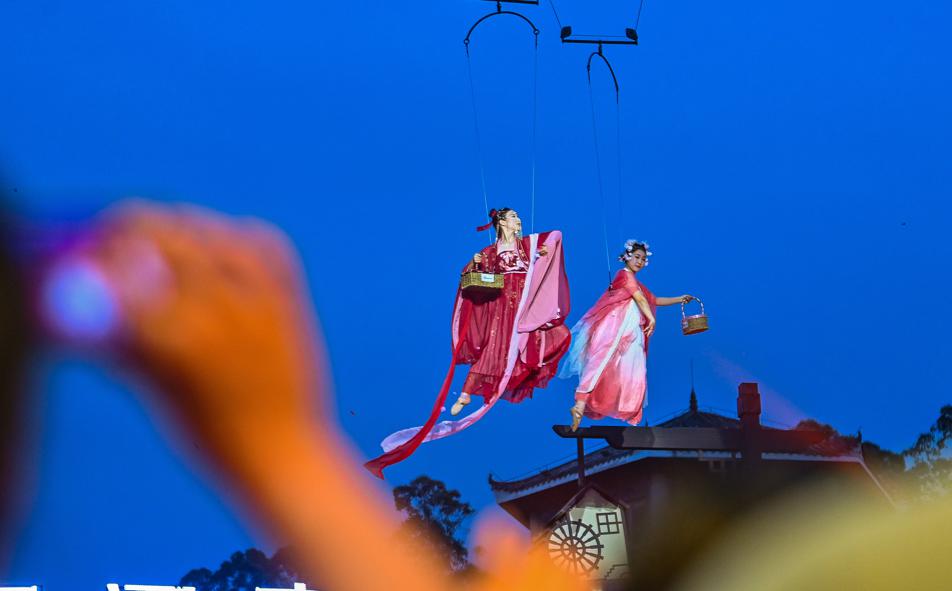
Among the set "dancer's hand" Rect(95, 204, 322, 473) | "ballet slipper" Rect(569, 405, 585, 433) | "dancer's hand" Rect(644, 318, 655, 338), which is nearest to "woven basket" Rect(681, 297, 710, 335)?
"dancer's hand" Rect(644, 318, 655, 338)

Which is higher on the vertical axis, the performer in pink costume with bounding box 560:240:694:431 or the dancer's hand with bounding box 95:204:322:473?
the dancer's hand with bounding box 95:204:322:473

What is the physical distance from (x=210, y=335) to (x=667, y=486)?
4288 mm

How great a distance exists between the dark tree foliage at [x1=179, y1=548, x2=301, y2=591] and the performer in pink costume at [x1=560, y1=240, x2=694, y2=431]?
438 cm

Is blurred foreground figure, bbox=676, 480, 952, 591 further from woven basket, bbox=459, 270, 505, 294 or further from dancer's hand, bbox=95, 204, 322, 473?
dancer's hand, bbox=95, 204, 322, 473

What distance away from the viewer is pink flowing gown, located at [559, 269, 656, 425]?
8742mm

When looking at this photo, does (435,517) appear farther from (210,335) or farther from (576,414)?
(576,414)

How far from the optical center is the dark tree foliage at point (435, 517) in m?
13.3

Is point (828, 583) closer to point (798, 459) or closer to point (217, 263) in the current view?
point (798, 459)

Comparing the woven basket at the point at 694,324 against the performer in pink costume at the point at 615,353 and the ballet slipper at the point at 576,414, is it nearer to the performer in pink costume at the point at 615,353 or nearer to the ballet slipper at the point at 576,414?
the performer in pink costume at the point at 615,353

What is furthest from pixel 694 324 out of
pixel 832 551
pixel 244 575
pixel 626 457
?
pixel 244 575

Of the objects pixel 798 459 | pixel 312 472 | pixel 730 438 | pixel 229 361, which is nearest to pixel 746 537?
pixel 798 459

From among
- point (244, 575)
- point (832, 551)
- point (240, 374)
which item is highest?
point (240, 374)

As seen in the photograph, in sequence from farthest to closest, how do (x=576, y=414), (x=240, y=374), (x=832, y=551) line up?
(x=240, y=374)
(x=832, y=551)
(x=576, y=414)

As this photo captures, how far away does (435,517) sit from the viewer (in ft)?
44.8
